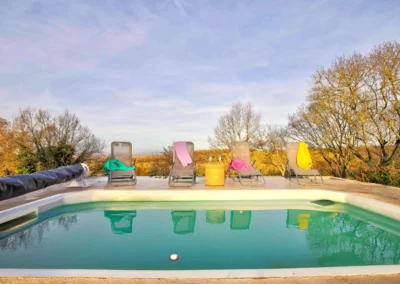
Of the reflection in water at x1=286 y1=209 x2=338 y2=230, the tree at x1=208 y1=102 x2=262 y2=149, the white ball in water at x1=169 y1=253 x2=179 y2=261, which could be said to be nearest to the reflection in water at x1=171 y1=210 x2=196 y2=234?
the white ball in water at x1=169 y1=253 x2=179 y2=261

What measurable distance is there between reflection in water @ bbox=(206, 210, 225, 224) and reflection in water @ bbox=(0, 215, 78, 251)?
2301 mm

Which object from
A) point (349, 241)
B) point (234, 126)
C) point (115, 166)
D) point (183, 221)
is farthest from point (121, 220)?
point (234, 126)

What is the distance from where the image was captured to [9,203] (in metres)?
5.05

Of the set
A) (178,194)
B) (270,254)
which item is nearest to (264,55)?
(178,194)

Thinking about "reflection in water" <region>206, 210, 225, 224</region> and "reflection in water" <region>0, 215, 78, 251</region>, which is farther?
"reflection in water" <region>206, 210, 225, 224</region>

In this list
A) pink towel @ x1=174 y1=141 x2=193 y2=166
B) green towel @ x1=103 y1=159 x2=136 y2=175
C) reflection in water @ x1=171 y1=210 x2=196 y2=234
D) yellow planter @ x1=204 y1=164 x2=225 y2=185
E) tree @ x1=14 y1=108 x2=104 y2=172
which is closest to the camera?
reflection in water @ x1=171 y1=210 x2=196 y2=234

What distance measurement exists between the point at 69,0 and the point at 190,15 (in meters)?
4.00

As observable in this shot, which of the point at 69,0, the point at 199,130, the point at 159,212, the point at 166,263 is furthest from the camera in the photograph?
the point at 199,130

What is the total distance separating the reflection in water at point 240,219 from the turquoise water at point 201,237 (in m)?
0.02

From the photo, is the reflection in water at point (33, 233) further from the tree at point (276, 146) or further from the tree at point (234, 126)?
the tree at point (234, 126)

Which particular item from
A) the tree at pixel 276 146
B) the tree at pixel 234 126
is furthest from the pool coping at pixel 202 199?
the tree at pixel 234 126

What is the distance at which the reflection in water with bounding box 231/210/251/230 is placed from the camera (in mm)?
4660

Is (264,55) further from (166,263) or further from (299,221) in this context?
(166,263)

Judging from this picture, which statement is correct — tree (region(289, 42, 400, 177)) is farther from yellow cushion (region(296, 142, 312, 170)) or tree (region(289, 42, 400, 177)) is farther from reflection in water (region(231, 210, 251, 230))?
reflection in water (region(231, 210, 251, 230))
